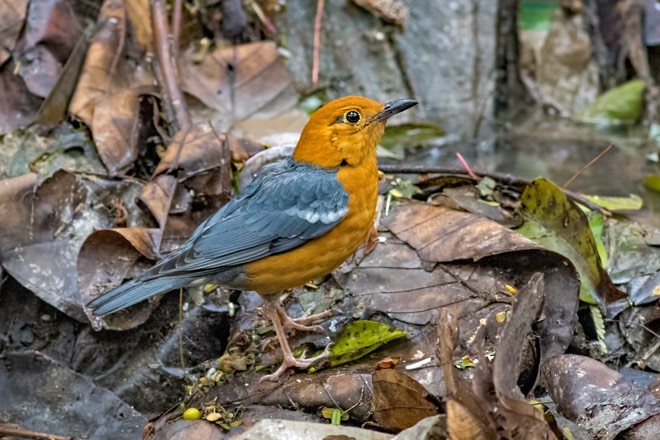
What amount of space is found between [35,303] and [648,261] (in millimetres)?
3727

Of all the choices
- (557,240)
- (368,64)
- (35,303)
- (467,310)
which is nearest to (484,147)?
(368,64)

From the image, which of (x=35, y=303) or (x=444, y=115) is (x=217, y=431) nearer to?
(x=35, y=303)

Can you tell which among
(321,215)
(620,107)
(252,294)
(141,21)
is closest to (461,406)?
(321,215)

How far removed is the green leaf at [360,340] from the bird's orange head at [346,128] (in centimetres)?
96

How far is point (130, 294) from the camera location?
4418 millimetres

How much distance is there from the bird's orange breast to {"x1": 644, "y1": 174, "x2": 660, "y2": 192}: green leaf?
2836 millimetres

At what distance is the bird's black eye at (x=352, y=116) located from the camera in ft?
15.8

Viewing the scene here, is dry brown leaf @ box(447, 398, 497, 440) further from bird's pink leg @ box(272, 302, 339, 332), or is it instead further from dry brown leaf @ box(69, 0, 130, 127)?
dry brown leaf @ box(69, 0, 130, 127)

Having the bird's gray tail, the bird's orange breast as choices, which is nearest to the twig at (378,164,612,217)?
the bird's orange breast

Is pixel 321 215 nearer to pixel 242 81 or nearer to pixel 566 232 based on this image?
pixel 566 232

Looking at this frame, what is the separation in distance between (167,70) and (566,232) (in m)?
3.36

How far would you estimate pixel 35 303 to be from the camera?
17.3ft

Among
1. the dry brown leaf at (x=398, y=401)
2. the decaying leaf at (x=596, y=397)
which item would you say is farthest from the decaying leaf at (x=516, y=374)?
the decaying leaf at (x=596, y=397)

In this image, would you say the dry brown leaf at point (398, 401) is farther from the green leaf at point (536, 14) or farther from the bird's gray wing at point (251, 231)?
the green leaf at point (536, 14)
